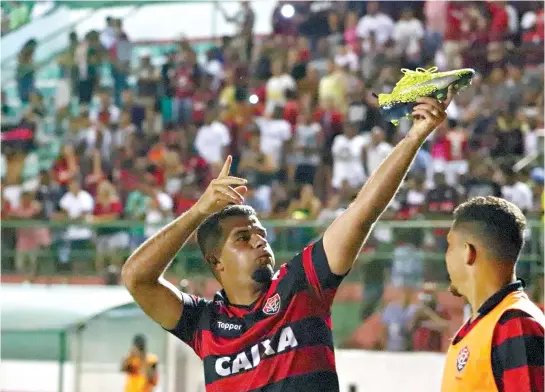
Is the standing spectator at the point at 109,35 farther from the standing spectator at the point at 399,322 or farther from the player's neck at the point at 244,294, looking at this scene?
the player's neck at the point at 244,294

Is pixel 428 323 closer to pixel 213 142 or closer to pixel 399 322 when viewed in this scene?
pixel 399 322

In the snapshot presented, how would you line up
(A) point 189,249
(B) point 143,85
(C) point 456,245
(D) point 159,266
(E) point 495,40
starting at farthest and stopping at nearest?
(B) point 143,85
(E) point 495,40
(A) point 189,249
(D) point 159,266
(C) point 456,245

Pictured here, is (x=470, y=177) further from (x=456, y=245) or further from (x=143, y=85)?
(x=456, y=245)

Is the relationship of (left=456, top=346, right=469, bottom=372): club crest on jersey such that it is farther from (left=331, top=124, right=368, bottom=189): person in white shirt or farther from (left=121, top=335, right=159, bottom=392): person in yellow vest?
(left=331, top=124, right=368, bottom=189): person in white shirt

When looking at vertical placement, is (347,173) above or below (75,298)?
above

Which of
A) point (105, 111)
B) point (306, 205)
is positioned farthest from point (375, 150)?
point (105, 111)

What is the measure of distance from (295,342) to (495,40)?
383 inches

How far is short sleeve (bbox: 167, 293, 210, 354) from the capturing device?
3.73 meters

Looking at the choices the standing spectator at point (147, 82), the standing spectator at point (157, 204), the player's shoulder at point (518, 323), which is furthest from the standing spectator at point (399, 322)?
the standing spectator at point (147, 82)

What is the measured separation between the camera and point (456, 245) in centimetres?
295

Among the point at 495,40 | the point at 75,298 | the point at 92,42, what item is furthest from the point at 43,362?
the point at 92,42

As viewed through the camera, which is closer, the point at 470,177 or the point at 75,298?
the point at 75,298

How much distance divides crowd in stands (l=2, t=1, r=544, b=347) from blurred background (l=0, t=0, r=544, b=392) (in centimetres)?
3

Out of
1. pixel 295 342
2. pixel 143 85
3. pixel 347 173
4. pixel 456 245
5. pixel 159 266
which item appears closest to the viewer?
pixel 456 245
